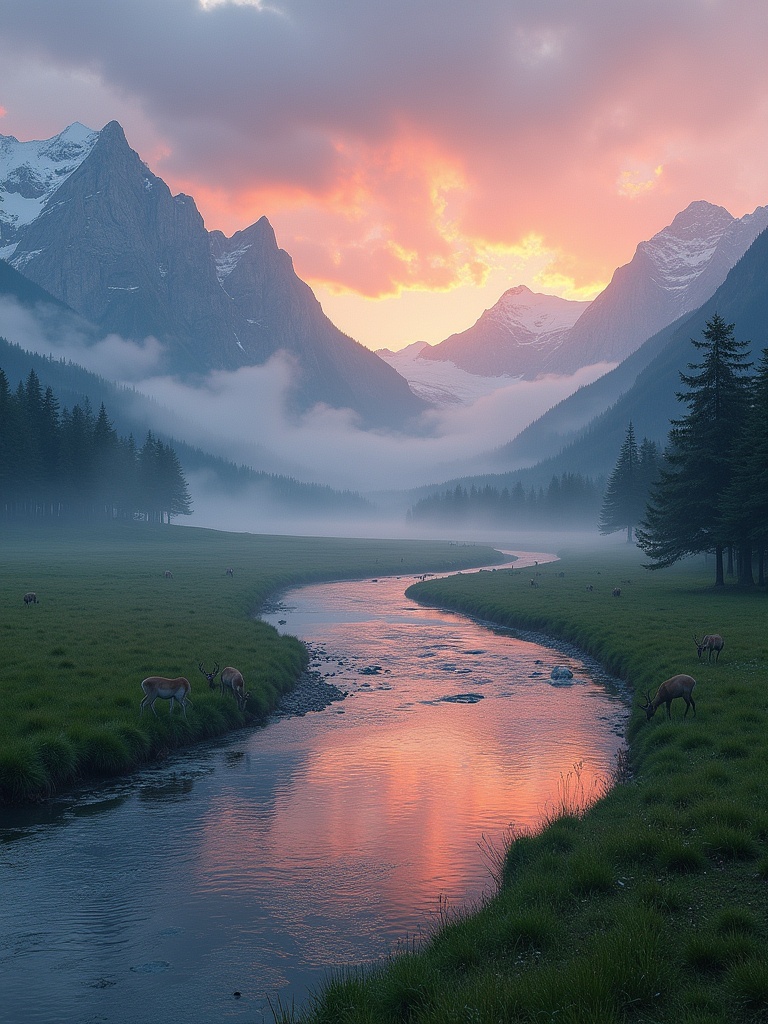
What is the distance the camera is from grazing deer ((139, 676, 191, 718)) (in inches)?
906

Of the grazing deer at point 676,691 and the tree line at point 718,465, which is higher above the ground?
the tree line at point 718,465

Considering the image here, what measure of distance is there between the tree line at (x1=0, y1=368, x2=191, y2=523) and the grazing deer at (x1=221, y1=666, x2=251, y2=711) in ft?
308

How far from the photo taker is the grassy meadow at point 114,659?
65.3 feet

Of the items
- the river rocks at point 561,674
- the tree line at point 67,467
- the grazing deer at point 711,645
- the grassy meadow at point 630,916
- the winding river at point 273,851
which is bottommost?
the winding river at point 273,851

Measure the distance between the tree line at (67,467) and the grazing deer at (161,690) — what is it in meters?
96.0

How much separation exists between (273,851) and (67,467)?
119 m

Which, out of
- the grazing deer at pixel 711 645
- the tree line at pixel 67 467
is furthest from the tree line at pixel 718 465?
the tree line at pixel 67 467

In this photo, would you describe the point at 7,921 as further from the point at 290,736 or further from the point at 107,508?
the point at 107,508

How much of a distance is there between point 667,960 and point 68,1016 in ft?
26.6

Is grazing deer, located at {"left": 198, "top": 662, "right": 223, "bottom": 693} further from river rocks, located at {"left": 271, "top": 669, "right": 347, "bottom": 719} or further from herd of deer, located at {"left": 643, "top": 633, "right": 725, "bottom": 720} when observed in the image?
herd of deer, located at {"left": 643, "top": 633, "right": 725, "bottom": 720}

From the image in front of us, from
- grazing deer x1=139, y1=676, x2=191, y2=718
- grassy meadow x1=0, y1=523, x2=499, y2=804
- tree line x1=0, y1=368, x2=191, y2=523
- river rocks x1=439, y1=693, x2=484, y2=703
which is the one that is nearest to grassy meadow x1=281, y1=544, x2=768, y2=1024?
river rocks x1=439, y1=693, x2=484, y2=703

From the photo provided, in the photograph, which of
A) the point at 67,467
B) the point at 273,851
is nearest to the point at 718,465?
the point at 273,851

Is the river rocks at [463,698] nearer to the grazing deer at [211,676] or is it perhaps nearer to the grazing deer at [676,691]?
the grazing deer at [676,691]

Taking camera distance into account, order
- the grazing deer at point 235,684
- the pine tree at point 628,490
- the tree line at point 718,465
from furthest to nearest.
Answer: the pine tree at point 628,490, the tree line at point 718,465, the grazing deer at point 235,684
